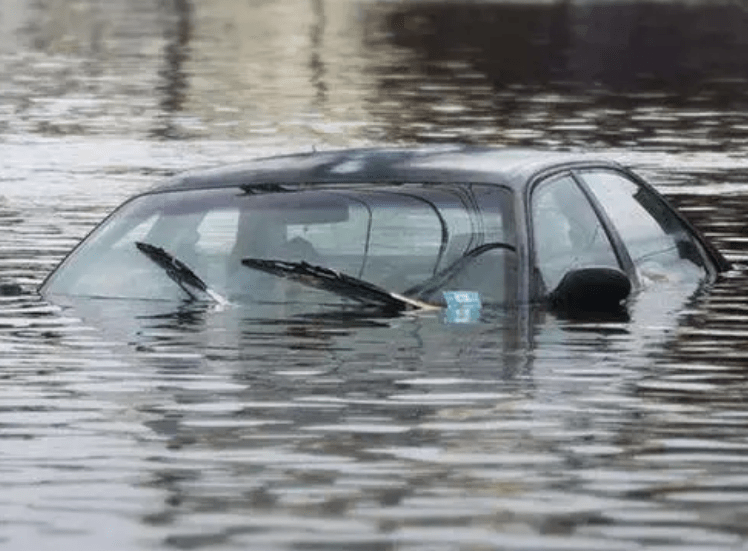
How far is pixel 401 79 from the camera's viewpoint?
180ft

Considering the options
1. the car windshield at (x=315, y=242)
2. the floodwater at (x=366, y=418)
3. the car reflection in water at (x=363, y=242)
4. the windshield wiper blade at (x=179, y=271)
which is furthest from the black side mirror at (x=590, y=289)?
the windshield wiper blade at (x=179, y=271)

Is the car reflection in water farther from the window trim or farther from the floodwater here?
the window trim

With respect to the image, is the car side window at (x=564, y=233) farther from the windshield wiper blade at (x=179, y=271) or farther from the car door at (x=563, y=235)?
the windshield wiper blade at (x=179, y=271)

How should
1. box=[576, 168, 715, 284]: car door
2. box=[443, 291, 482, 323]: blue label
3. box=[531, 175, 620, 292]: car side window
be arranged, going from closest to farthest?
box=[443, 291, 482, 323]: blue label → box=[531, 175, 620, 292]: car side window → box=[576, 168, 715, 284]: car door

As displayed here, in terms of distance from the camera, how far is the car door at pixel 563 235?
17.2 metres

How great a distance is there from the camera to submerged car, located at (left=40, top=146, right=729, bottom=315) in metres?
17.1

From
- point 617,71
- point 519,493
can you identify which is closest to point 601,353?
point 519,493

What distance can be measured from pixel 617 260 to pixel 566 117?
25507 mm

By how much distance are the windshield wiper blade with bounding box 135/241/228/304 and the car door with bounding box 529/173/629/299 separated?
4.42ft

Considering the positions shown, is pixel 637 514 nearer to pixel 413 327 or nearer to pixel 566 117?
pixel 413 327

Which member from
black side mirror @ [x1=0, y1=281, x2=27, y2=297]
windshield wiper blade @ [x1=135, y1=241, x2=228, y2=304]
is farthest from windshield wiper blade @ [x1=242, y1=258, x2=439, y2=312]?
black side mirror @ [x1=0, y1=281, x2=27, y2=297]

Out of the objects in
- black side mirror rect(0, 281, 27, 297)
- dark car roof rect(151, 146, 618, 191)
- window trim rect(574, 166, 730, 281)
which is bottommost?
black side mirror rect(0, 281, 27, 297)

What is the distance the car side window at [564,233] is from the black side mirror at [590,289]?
2.2 inches

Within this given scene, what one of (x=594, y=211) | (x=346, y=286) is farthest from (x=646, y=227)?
(x=346, y=286)
